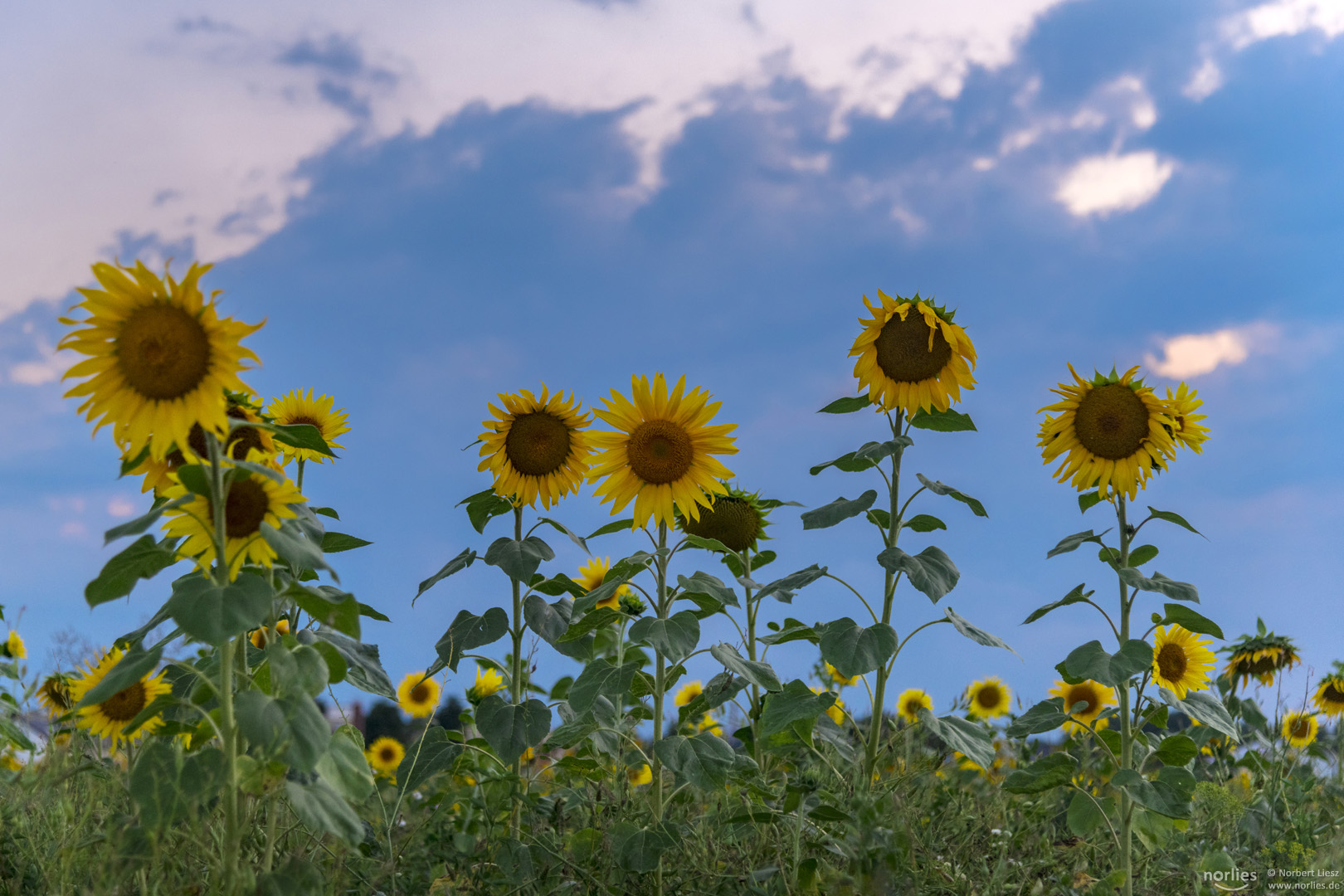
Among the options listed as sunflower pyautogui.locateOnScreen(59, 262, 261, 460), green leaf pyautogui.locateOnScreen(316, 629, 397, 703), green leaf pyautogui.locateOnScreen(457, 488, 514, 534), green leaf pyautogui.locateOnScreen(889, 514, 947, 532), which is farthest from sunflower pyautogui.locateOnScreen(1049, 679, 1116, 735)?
sunflower pyautogui.locateOnScreen(59, 262, 261, 460)

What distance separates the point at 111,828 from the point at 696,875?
2004 mm

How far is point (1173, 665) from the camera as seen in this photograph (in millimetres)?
4590

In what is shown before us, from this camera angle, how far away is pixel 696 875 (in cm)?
372

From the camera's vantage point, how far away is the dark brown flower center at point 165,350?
2461 millimetres

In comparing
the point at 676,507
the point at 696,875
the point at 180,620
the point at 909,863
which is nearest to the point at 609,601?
the point at 676,507

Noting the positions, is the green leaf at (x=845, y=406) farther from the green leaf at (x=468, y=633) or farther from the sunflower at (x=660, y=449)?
the green leaf at (x=468, y=633)

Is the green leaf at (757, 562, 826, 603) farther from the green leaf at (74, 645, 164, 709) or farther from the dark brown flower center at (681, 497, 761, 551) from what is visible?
the green leaf at (74, 645, 164, 709)

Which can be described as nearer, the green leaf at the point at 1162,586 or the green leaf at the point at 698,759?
the green leaf at the point at 698,759

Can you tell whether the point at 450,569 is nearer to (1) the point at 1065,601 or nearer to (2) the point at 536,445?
(2) the point at 536,445

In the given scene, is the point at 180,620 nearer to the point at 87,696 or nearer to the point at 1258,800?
the point at 87,696

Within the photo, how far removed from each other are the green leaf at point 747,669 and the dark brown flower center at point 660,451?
73cm

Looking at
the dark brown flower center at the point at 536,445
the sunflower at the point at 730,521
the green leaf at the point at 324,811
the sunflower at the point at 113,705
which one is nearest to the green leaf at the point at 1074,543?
the sunflower at the point at 730,521

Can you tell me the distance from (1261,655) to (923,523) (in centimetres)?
322

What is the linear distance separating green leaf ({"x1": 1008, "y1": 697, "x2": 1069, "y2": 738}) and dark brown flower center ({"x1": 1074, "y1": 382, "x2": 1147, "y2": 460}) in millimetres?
1068
